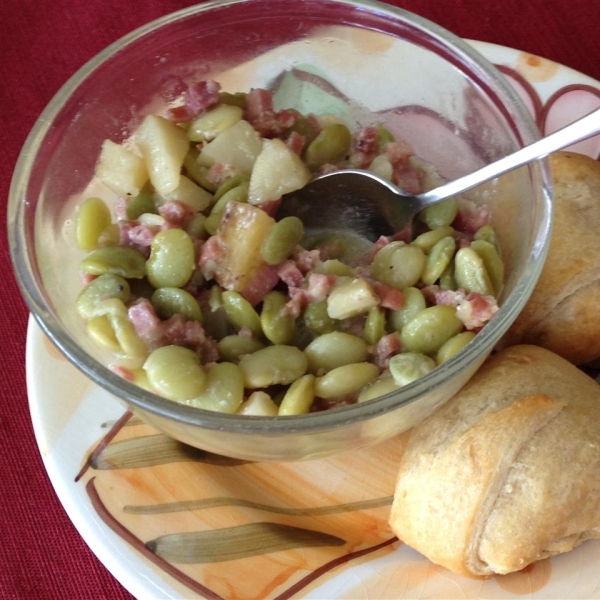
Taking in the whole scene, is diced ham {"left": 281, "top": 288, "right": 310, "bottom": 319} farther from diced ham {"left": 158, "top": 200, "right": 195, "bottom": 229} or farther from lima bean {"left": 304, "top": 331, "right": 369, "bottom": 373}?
diced ham {"left": 158, "top": 200, "right": 195, "bottom": 229}

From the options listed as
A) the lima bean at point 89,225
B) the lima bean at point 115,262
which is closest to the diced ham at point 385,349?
the lima bean at point 115,262

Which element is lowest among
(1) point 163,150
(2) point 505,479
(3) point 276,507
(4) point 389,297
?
(3) point 276,507

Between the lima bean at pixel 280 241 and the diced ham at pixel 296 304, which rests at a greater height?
the lima bean at pixel 280 241

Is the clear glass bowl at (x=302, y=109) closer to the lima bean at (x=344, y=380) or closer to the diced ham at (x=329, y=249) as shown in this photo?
the lima bean at (x=344, y=380)

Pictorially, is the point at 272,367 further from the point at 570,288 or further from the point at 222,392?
the point at 570,288

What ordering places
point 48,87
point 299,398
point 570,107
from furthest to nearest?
point 48,87 → point 570,107 → point 299,398

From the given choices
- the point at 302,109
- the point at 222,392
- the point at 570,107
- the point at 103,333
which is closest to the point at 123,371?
the point at 103,333
